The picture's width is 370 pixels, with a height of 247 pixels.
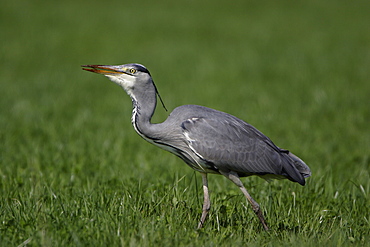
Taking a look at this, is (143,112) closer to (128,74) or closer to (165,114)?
(128,74)

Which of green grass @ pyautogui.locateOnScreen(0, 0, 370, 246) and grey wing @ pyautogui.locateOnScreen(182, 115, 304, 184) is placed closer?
green grass @ pyautogui.locateOnScreen(0, 0, 370, 246)

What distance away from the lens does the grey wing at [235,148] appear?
438 centimetres

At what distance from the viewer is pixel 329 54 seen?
15.2 meters

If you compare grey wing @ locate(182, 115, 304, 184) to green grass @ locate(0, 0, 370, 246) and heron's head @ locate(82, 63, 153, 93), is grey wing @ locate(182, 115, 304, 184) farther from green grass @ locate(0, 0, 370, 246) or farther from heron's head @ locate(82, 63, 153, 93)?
heron's head @ locate(82, 63, 153, 93)

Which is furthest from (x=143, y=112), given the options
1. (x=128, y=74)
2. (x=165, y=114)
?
(x=165, y=114)

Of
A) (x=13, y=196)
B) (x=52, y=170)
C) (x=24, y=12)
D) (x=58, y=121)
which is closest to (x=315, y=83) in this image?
(x=58, y=121)

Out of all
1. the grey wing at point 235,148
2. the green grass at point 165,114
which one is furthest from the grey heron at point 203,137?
the green grass at point 165,114

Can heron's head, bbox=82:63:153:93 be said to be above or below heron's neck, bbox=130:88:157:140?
Answer: above

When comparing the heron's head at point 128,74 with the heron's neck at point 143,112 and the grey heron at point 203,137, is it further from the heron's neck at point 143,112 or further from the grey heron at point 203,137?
the heron's neck at point 143,112

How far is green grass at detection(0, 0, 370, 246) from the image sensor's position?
163 inches

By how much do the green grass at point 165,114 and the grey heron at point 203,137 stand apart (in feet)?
1.36

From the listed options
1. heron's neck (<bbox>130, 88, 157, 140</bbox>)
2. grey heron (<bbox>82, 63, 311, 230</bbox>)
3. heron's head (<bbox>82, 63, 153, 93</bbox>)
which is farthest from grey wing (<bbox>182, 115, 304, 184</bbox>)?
heron's head (<bbox>82, 63, 153, 93</bbox>)

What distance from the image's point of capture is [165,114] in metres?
10.3

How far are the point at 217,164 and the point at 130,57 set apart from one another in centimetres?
1217
